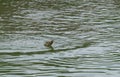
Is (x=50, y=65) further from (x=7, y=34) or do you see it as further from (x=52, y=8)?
(x=52, y=8)

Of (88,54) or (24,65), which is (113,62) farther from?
(24,65)

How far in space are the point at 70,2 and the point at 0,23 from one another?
649 centimetres

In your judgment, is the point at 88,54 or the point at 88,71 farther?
the point at 88,54

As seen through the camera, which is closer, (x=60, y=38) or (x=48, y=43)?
(x=48, y=43)

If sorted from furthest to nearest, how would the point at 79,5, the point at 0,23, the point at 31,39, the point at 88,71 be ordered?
the point at 79,5
the point at 0,23
the point at 31,39
the point at 88,71

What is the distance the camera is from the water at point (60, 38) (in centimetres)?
1159

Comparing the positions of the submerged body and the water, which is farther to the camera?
the submerged body

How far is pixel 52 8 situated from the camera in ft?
71.9

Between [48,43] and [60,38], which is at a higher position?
[48,43]

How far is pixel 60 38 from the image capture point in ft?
50.1

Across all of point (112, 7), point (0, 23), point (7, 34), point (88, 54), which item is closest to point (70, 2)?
point (112, 7)

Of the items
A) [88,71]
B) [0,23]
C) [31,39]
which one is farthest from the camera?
[0,23]

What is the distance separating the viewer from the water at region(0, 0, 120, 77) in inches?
456

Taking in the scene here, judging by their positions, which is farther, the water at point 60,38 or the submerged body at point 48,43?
the submerged body at point 48,43
